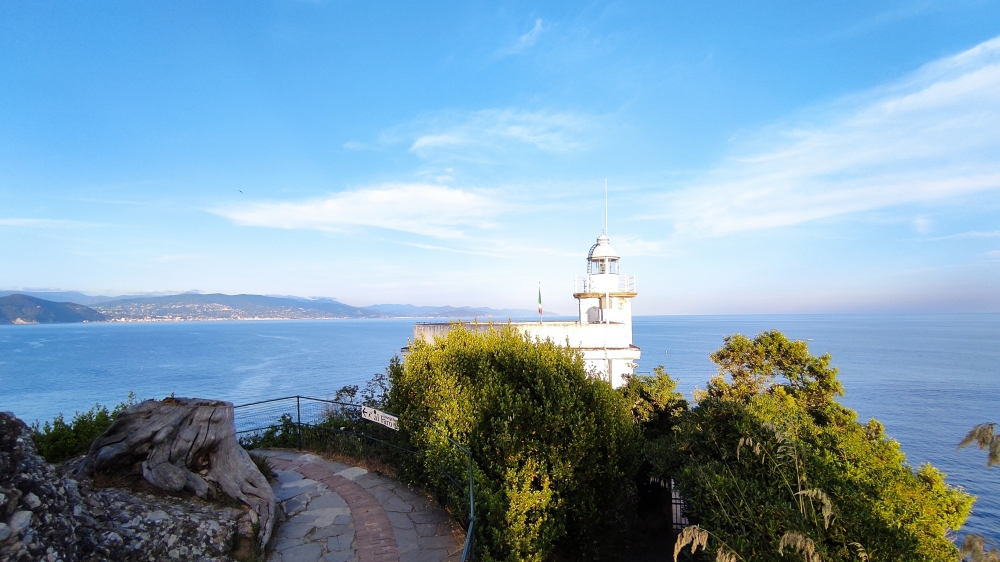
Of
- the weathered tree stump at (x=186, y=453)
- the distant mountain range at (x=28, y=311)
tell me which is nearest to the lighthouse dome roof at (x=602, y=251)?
the weathered tree stump at (x=186, y=453)

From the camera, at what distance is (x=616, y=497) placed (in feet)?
29.5

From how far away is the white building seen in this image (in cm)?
1783

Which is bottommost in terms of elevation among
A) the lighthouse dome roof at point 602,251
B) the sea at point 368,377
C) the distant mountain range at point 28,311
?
the sea at point 368,377

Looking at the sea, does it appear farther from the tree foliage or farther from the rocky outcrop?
the rocky outcrop

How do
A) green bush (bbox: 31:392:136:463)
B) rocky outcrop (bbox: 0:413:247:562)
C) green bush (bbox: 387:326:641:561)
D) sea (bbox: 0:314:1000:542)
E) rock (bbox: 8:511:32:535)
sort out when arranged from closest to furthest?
rock (bbox: 8:511:32:535), rocky outcrop (bbox: 0:413:247:562), green bush (bbox: 387:326:641:561), green bush (bbox: 31:392:136:463), sea (bbox: 0:314:1000:542)

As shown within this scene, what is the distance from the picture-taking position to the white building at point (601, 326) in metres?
17.8

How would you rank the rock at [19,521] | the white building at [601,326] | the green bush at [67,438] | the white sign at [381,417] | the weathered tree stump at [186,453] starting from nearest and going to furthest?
the rock at [19,521] < the weathered tree stump at [186,453] < the green bush at [67,438] < the white sign at [381,417] < the white building at [601,326]

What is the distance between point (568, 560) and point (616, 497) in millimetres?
1399

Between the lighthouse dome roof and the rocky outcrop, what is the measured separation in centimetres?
1865

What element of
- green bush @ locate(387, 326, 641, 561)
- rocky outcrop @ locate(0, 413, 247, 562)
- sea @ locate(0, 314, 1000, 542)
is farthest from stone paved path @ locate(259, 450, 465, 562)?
sea @ locate(0, 314, 1000, 542)

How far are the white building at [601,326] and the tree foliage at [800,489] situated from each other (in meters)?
4.99

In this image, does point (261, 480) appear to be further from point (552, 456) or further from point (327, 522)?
point (552, 456)

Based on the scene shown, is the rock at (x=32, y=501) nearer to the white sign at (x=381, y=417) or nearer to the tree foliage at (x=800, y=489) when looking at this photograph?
the white sign at (x=381, y=417)

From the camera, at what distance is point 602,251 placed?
2256 centimetres
